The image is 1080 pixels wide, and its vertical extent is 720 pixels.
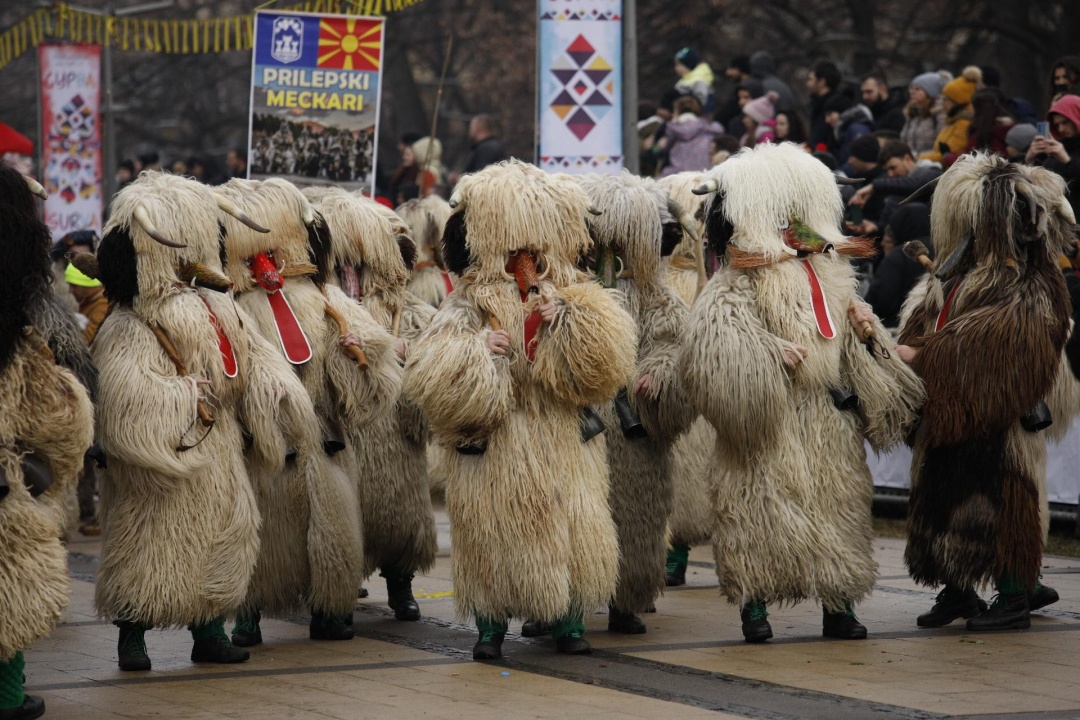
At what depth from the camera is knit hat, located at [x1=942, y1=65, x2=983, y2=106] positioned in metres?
12.5

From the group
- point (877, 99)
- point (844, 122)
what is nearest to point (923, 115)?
point (844, 122)

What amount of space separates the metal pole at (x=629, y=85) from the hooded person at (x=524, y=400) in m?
4.76

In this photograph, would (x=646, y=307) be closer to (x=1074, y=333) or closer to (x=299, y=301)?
(x=299, y=301)

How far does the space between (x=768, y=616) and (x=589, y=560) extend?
1.44 meters

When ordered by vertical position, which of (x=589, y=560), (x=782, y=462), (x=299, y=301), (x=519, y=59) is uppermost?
(x=519, y=59)

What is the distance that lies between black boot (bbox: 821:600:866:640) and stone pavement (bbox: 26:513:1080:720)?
6cm

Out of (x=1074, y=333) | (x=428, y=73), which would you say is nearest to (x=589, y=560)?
(x=1074, y=333)

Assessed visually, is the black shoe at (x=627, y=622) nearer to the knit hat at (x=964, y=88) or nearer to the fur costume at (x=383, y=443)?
the fur costume at (x=383, y=443)

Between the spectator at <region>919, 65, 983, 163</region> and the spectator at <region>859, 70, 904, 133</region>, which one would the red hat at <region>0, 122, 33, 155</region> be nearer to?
the spectator at <region>859, 70, 904, 133</region>

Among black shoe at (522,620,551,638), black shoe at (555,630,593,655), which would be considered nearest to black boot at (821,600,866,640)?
black shoe at (555,630,593,655)

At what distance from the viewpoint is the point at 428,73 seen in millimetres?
34094

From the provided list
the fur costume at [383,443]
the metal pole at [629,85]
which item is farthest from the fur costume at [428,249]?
the fur costume at [383,443]

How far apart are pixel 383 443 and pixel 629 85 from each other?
4.80m

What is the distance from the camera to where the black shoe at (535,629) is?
7.30 meters
